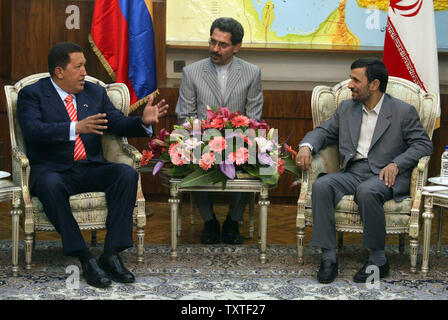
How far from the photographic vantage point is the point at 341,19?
20.9 feet

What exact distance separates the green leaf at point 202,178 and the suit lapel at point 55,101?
81 centimetres

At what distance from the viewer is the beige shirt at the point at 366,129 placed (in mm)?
4543

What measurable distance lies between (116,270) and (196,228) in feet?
4.78

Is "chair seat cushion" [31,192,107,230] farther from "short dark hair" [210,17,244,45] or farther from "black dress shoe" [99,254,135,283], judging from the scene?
"short dark hair" [210,17,244,45]

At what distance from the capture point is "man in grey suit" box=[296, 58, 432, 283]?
13.7 feet

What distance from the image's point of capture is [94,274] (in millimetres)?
3973

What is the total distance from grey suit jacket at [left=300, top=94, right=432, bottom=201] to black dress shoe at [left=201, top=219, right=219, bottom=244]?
38.0 inches

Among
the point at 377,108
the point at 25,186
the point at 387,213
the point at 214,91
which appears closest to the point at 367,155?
the point at 377,108

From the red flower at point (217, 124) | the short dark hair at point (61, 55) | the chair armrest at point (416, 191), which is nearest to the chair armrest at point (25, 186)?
the short dark hair at point (61, 55)

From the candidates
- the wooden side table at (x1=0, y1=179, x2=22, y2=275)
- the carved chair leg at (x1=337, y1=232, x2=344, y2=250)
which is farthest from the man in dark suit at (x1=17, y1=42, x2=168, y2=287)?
the carved chair leg at (x1=337, y1=232, x2=344, y2=250)

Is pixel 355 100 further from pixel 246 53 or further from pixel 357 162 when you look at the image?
pixel 246 53

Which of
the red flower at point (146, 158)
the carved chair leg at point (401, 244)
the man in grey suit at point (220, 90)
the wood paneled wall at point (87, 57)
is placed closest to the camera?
the red flower at point (146, 158)

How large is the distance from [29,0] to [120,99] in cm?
199

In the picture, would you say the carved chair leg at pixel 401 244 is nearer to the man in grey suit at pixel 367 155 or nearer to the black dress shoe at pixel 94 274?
the man in grey suit at pixel 367 155
